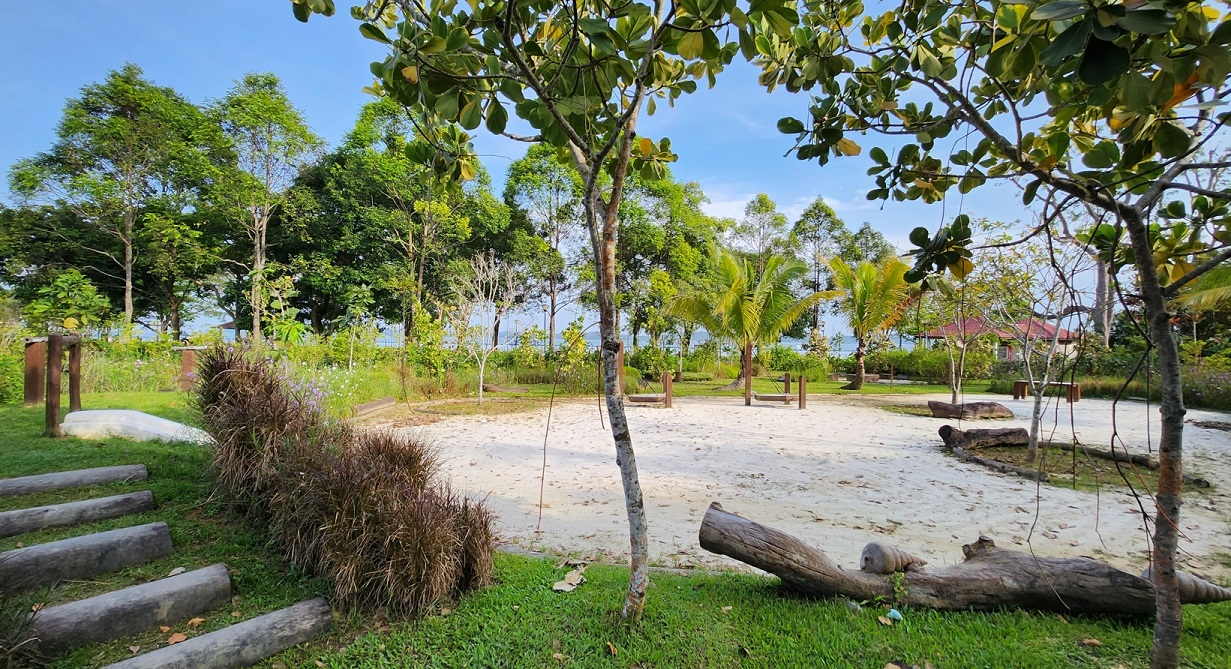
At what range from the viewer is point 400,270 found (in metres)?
21.4

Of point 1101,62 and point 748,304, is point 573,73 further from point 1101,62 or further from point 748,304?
point 748,304

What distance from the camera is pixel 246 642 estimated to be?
2.27m

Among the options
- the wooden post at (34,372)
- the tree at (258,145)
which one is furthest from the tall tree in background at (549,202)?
the wooden post at (34,372)

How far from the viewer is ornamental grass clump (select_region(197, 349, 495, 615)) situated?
2.65 meters

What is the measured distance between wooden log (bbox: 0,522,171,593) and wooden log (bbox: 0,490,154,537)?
43 cm

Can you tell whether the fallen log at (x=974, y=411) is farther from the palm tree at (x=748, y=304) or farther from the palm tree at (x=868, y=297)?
the palm tree at (x=868, y=297)

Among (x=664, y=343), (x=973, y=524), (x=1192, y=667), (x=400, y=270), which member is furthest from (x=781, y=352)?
(x=1192, y=667)

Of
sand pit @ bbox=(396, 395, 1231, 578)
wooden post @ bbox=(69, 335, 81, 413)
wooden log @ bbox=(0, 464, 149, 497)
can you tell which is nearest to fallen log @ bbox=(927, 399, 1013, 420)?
sand pit @ bbox=(396, 395, 1231, 578)

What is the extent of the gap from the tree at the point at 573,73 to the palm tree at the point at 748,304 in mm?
13194

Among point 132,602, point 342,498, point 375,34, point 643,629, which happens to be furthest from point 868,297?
point 132,602

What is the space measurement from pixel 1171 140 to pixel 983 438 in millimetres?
7544

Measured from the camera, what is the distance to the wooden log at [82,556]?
246 centimetres

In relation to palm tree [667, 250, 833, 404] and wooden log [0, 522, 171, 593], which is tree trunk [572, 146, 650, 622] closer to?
wooden log [0, 522, 171, 593]

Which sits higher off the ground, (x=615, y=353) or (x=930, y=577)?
(x=615, y=353)
